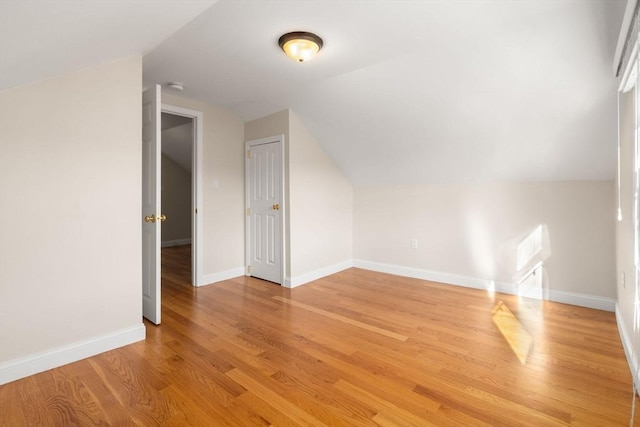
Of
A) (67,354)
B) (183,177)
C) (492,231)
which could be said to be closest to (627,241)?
(492,231)

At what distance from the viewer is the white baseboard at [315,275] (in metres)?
3.90

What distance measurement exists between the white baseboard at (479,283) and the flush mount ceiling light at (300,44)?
3033 mm

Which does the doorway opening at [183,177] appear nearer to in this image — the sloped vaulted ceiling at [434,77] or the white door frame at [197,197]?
the white door frame at [197,197]

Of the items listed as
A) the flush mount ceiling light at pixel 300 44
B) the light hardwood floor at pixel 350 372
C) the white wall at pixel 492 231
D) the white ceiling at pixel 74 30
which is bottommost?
the light hardwood floor at pixel 350 372

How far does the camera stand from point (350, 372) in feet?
6.70

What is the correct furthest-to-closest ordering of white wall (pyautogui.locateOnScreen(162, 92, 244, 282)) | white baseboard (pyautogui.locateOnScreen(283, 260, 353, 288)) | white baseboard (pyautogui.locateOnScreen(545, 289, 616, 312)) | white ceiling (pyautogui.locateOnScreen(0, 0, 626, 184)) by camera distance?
white wall (pyautogui.locateOnScreen(162, 92, 244, 282)) < white baseboard (pyautogui.locateOnScreen(283, 260, 353, 288)) < white baseboard (pyautogui.locateOnScreen(545, 289, 616, 312)) < white ceiling (pyautogui.locateOnScreen(0, 0, 626, 184))

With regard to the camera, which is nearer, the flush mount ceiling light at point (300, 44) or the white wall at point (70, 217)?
the white wall at point (70, 217)

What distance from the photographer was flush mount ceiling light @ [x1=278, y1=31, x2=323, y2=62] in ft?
7.50

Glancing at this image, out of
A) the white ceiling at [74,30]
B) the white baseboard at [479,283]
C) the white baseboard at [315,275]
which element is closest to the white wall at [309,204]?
the white baseboard at [315,275]

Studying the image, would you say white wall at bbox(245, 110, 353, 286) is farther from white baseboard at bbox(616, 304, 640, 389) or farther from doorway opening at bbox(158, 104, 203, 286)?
white baseboard at bbox(616, 304, 640, 389)

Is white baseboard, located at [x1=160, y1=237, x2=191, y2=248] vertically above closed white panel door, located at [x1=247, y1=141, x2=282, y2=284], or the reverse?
closed white panel door, located at [x1=247, y1=141, x2=282, y2=284]

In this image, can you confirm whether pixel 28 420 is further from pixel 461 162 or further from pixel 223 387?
pixel 461 162

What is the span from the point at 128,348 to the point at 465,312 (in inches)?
113

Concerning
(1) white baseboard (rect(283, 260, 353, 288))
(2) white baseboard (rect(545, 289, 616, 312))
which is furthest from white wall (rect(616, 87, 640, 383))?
(1) white baseboard (rect(283, 260, 353, 288))
